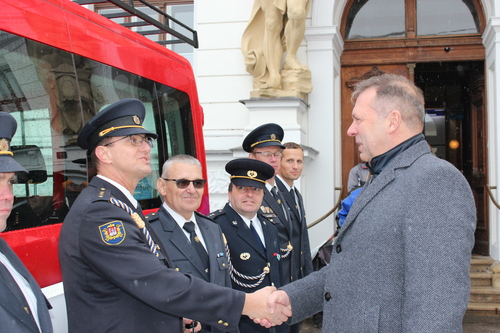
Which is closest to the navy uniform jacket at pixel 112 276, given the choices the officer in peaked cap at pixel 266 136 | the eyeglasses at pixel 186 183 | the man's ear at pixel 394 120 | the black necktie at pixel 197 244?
the black necktie at pixel 197 244

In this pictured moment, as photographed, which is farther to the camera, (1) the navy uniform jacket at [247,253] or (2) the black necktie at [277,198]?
(2) the black necktie at [277,198]

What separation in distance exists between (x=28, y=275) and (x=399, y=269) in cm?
123

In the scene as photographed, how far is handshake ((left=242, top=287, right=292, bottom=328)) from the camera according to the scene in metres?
2.47

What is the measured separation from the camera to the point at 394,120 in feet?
6.12

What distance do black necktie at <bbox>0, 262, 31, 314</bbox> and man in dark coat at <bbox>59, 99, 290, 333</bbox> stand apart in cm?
23

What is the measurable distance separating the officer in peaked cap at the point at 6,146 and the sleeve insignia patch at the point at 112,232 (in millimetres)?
339

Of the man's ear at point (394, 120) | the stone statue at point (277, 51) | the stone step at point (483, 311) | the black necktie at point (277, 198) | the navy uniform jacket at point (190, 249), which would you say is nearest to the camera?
the man's ear at point (394, 120)

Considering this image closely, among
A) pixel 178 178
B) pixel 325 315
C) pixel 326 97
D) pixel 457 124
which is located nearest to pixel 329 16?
pixel 326 97

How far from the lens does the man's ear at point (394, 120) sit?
186 cm

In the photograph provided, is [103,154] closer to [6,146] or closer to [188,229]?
[6,146]

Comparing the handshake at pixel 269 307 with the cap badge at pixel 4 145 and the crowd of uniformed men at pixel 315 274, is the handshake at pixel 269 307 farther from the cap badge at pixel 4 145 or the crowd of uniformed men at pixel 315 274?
the cap badge at pixel 4 145

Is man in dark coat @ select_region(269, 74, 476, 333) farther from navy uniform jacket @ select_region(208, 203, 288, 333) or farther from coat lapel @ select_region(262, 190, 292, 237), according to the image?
coat lapel @ select_region(262, 190, 292, 237)

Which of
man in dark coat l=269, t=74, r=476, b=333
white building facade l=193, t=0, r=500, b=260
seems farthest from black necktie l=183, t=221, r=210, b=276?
white building facade l=193, t=0, r=500, b=260

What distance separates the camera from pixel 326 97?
695cm
